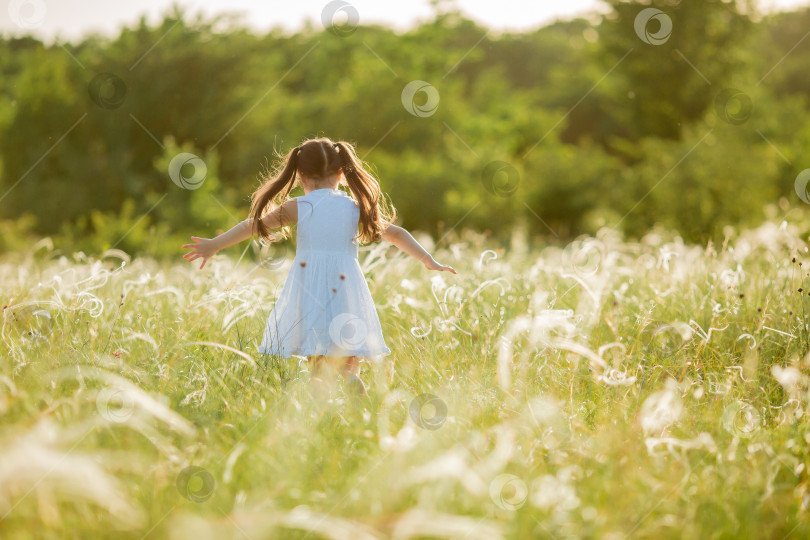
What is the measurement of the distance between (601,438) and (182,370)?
2096mm

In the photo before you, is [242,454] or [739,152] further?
[739,152]

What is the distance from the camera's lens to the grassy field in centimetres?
213

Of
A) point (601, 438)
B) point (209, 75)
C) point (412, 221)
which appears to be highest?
point (209, 75)

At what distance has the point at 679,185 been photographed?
15719mm

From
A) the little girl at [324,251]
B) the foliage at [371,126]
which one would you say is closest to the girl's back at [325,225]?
the little girl at [324,251]

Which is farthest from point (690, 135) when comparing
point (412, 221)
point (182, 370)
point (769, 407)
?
point (182, 370)

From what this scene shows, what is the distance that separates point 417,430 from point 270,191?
190 centimetres

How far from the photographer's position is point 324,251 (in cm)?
396

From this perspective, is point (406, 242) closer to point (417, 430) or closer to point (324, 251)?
point (324, 251)

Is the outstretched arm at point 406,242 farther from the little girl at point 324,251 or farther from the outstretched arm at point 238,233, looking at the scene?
the outstretched arm at point 238,233

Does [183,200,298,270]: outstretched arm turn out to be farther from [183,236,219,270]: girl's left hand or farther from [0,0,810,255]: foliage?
[0,0,810,255]: foliage

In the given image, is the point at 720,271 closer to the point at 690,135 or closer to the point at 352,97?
the point at 690,135

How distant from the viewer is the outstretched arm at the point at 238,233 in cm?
386

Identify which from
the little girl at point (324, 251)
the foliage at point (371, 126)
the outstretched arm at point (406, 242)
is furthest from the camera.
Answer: the foliage at point (371, 126)
